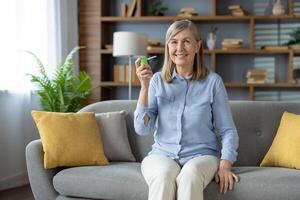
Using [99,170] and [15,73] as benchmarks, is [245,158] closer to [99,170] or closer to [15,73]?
[99,170]

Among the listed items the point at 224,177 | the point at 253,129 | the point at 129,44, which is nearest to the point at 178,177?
the point at 224,177

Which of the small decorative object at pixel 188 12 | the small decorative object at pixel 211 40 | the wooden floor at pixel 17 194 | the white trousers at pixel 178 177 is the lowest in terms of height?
the wooden floor at pixel 17 194

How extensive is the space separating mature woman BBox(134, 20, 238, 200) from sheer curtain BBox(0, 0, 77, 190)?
6.32ft

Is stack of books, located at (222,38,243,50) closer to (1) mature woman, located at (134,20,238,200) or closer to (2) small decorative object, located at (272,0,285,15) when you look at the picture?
(2) small decorative object, located at (272,0,285,15)

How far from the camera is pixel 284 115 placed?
2551 mm

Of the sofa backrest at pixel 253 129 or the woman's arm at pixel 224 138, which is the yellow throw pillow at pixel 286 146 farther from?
the woman's arm at pixel 224 138

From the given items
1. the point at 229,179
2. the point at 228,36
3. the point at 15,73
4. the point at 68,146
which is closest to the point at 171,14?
the point at 228,36

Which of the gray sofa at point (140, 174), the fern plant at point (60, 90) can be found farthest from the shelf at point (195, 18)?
the gray sofa at point (140, 174)

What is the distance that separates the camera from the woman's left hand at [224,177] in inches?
80.0

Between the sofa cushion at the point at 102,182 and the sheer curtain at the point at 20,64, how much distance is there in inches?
63.2

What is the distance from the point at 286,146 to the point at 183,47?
0.83 m

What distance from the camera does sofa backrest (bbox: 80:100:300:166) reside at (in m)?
2.59

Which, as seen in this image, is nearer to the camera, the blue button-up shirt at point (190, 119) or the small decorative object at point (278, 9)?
the blue button-up shirt at point (190, 119)

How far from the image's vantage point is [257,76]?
455 centimetres
